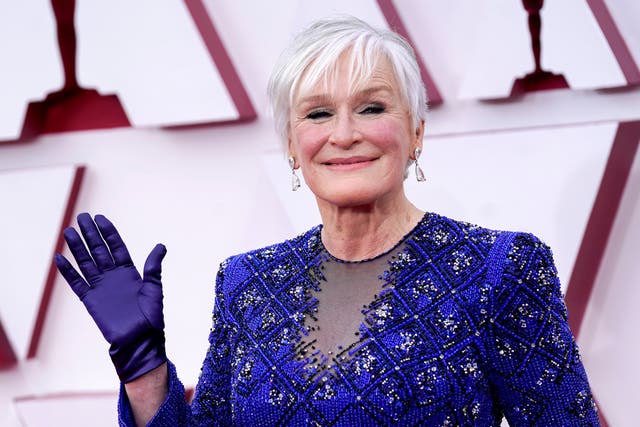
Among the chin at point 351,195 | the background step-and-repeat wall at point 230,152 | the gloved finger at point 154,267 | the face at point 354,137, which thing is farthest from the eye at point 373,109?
the background step-and-repeat wall at point 230,152

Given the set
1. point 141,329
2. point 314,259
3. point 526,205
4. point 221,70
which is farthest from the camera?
point 221,70

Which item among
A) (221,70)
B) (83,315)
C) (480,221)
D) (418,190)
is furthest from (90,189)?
(480,221)

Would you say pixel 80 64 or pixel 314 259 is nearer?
pixel 314 259

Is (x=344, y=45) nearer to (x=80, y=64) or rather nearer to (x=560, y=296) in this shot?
(x=560, y=296)

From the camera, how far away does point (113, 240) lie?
1.29 meters

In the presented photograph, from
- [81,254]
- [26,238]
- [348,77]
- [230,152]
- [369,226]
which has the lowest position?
[26,238]

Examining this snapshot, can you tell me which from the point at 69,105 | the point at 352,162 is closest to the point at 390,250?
the point at 352,162

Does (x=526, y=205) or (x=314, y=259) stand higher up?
(x=314, y=259)

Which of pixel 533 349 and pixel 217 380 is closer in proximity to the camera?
pixel 533 349

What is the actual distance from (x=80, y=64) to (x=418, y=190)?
36.5 inches

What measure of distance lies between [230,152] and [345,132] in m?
0.94

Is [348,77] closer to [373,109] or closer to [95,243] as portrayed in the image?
[373,109]

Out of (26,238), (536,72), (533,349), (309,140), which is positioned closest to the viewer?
(533,349)

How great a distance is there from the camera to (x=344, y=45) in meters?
1.29
